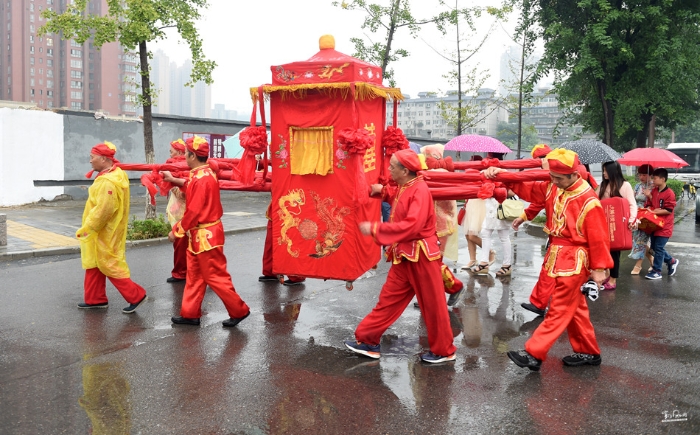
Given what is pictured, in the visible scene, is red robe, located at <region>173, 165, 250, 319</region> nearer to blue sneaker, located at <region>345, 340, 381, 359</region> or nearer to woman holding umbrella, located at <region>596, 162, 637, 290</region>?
blue sneaker, located at <region>345, 340, 381, 359</region>

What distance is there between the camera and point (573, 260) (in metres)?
5.03

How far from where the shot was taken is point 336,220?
6.00 metres

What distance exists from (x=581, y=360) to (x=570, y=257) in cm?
91

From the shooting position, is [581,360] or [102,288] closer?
[581,360]

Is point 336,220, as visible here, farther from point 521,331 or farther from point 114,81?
point 114,81

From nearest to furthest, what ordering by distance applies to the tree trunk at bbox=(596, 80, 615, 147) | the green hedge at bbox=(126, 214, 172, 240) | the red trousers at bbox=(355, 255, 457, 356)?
the red trousers at bbox=(355, 255, 457, 356)
the green hedge at bbox=(126, 214, 172, 240)
the tree trunk at bbox=(596, 80, 615, 147)

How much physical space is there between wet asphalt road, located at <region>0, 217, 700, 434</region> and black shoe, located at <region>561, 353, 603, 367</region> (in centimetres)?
9

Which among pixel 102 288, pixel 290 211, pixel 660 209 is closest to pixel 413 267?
pixel 290 211

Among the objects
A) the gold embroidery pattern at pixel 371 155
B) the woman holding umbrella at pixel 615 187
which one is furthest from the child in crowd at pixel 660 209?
the gold embroidery pattern at pixel 371 155

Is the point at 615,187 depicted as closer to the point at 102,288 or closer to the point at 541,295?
the point at 541,295

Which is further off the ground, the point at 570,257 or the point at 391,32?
the point at 391,32

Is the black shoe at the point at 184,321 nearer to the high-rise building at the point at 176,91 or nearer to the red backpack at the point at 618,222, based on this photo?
the red backpack at the point at 618,222

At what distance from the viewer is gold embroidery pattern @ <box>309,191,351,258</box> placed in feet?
19.6

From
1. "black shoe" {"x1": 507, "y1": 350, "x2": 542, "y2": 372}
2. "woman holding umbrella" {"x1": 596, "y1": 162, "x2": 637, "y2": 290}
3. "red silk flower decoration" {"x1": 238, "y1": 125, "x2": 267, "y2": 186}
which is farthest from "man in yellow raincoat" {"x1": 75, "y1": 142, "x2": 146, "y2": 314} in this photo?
"woman holding umbrella" {"x1": 596, "y1": 162, "x2": 637, "y2": 290}
